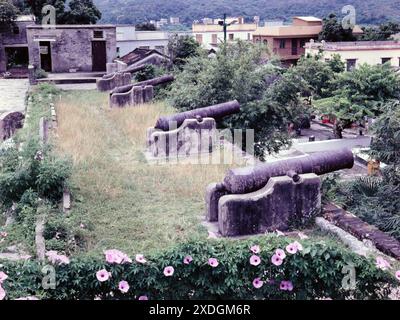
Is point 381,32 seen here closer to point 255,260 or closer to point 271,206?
point 271,206

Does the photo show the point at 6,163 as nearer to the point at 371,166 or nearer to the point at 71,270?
the point at 71,270

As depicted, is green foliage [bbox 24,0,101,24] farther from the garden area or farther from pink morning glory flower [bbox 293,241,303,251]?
pink morning glory flower [bbox 293,241,303,251]

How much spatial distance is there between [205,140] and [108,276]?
22.8ft

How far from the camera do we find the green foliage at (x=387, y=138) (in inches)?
422

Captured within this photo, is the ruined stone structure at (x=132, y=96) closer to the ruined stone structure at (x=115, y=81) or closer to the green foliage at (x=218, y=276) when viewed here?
the ruined stone structure at (x=115, y=81)

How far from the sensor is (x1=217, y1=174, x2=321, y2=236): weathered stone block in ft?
23.8

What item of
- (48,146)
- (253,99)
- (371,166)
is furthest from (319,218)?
(371,166)

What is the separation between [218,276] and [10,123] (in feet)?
51.5

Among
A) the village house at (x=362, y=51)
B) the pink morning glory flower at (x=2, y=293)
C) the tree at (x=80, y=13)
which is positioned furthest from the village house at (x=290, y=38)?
the pink morning glory flower at (x=2, y=293)

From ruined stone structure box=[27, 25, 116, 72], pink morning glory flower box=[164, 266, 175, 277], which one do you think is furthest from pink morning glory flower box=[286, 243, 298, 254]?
ruined stone structure box=[27, 25, 116, 72]

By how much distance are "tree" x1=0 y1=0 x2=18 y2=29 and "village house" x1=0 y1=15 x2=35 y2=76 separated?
43 centimetres

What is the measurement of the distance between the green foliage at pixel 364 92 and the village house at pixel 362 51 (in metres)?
10.3

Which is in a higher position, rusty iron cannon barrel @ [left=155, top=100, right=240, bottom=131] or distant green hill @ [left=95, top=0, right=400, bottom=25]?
distant green hill @ [left=95, top=0, right=400, bottom=25]
